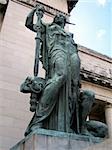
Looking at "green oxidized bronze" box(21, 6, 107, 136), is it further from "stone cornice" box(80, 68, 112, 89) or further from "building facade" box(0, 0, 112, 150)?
"stone cornice" box(80, 68, 112, 89)

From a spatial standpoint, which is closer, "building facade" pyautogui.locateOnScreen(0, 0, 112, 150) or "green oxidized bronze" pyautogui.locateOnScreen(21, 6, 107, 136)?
"green oxidized bronze" pyautogui.locateOnScreen(21, 6, 107, 136)

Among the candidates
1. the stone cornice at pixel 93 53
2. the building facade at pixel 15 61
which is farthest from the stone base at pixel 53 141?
the stone cornice at pixel 93 53

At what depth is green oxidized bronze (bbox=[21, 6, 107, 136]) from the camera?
567 cm

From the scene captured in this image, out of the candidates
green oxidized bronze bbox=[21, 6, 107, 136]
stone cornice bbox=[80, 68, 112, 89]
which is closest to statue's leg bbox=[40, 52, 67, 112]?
green oxidized bronze bbox=[21, 6, 107, 136]

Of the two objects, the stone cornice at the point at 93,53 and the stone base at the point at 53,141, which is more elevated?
the stone cornice at the point at 93,53

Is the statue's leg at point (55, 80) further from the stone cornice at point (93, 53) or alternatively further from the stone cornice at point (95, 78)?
the stone cornice at point (93, 53)

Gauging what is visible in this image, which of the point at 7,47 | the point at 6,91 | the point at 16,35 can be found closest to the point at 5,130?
the point at 6,91

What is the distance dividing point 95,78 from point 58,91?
12.0m

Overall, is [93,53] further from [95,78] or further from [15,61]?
[15,61]

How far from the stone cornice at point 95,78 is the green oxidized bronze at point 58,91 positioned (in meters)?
10.6

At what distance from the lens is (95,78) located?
57.6ft

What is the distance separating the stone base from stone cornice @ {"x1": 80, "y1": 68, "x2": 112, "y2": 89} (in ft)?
38.2

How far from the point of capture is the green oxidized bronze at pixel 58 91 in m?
5.67

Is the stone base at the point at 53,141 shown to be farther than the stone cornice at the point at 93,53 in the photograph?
No
